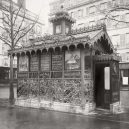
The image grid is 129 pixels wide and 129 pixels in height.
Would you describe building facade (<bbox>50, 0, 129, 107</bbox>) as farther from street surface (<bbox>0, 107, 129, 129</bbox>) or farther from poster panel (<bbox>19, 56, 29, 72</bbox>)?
street surface (<bbox>0, 107, 129, 129</bbox>)

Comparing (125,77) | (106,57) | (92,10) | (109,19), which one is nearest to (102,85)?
(106,57)

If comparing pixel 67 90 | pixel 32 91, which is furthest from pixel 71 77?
pixel 32 91

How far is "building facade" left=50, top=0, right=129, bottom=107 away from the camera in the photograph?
33.7 meters

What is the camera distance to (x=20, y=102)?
14156 millimetres

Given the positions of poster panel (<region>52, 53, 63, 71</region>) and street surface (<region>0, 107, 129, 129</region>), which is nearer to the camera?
street surface (<region>0, 107, 129, 129</region>)

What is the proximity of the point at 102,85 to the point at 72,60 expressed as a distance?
275 centimetres

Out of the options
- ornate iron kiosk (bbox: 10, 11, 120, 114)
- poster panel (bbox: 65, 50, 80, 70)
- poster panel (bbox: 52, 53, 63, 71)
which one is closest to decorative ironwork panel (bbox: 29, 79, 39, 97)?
ornate iron kiosk (bbox: 10, 11, 120, 114)

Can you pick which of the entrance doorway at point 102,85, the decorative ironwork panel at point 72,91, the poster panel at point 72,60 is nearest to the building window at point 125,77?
the entrance doorway at point 102,85

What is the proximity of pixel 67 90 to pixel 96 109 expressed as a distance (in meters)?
2.16

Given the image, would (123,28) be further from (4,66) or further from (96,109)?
Result: (96,109)

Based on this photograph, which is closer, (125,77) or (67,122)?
(67,122)

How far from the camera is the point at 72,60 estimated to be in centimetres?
1208

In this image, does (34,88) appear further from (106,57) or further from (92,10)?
(92,10)

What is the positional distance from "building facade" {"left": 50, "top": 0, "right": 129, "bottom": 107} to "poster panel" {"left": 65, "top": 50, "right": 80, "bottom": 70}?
19.0 meters
